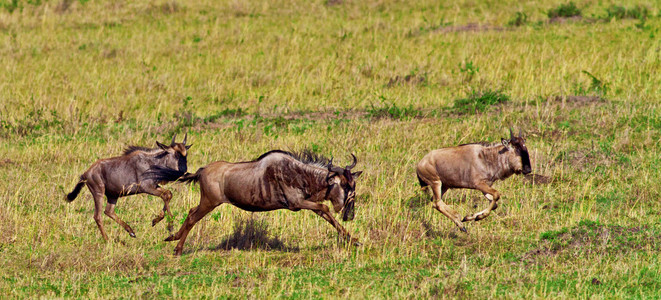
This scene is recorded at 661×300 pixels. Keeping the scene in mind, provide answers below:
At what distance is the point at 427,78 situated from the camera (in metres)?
19.0

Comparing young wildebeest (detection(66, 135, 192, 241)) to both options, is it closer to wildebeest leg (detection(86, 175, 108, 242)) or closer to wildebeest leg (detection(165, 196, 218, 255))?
wildebeest leg (detection(86, 175, 108, 242))

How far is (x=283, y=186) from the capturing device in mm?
9477

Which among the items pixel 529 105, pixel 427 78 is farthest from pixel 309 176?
pixel 427 78

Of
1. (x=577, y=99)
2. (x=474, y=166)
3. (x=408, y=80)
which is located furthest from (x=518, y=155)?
(x=408, y=80)

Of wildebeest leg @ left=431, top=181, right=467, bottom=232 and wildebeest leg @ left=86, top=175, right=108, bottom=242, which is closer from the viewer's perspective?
wildebeest leg @ left=431, top=181, right=467, bottom=232

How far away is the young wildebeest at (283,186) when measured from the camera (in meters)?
9.44

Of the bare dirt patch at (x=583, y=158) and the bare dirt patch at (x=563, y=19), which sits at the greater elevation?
the bare dirt patch at (x=583, y=158)

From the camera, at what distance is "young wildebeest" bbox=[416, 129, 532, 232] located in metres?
10.3

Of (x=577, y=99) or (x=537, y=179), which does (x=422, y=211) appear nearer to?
(x=537, y=179)

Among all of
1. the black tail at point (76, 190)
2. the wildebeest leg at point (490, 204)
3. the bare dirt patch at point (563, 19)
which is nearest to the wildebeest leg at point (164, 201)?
the black tail at point (76, 190)

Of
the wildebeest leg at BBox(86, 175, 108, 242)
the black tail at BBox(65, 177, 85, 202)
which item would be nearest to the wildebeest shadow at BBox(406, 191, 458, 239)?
the wildebeest leg at BBox(86, 175, 108, 242)

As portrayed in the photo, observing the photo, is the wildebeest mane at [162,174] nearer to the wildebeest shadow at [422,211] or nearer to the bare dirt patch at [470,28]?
the wildebeest shadow at [422,211]

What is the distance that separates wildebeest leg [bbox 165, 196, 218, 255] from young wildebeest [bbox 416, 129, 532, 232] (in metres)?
2.70

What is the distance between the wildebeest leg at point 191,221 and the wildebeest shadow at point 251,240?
0.49 meters
